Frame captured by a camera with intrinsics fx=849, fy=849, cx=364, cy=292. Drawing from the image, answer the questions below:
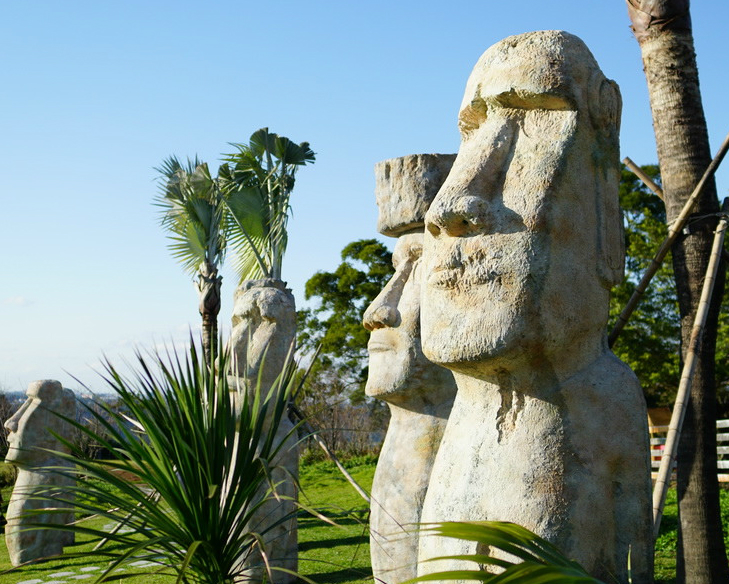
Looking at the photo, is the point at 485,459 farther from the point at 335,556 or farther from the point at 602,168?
the point at 335,556

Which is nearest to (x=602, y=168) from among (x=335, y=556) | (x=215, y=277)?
(x=335, y=556)

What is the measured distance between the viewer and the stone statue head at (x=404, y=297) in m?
4.26

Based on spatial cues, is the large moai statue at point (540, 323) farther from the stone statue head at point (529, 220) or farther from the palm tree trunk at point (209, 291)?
the palm tree trunk at point (209, 291)

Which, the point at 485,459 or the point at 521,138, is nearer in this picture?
the point at 485,459

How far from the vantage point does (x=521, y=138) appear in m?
2.83

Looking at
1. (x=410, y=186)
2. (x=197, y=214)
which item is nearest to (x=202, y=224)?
(x=197, y=214)

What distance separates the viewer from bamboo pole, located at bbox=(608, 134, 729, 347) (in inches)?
178

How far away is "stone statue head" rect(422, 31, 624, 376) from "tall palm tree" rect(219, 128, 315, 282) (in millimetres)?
12781

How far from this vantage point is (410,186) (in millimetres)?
4398

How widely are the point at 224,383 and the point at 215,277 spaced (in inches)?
510

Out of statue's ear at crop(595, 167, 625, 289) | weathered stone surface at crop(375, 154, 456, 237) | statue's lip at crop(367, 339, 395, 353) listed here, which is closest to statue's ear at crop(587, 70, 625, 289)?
statue's ear at crop(595, 167, 625, 289)

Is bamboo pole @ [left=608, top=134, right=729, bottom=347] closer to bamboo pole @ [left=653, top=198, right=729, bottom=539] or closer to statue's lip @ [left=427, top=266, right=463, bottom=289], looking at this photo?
bamboo pole @ [left=653, top=198, right=729, bottom=539]

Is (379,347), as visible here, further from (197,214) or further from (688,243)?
(197,214)

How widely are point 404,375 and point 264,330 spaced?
3446 millimetres
